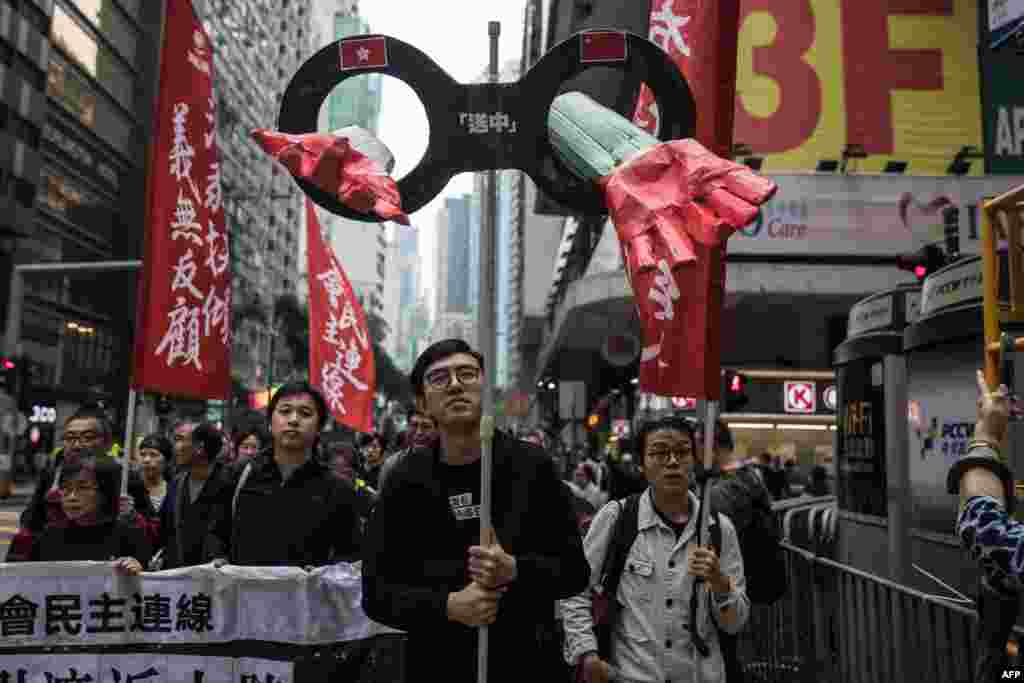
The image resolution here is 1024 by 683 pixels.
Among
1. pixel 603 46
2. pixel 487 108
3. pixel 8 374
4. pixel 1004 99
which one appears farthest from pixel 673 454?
pixel 8 374

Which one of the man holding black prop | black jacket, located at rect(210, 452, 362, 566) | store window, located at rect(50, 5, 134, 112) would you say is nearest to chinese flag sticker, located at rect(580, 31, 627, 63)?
the man holding black prop

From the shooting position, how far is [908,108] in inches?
973

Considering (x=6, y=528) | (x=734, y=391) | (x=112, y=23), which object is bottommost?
(x=6, y=528)

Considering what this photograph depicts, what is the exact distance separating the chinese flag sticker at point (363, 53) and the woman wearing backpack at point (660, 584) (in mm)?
1861

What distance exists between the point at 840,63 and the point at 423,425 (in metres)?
21.4

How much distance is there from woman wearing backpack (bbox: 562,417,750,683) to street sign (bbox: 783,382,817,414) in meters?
22.9

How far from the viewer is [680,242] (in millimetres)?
3275

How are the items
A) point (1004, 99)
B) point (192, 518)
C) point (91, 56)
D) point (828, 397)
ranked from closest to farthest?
point (192, 518)
point (1004, 99)
point (828, 397)
point (91, 56)

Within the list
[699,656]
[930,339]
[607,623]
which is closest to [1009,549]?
[699,656]

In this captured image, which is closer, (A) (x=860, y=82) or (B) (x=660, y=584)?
(B) (x=660, y=584)

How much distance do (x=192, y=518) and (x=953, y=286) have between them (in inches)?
236

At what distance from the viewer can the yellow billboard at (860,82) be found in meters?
24.5

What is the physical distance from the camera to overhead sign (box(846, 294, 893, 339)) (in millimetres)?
9688

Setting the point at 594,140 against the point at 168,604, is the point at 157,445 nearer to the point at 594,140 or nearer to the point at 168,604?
the point at 168,604
